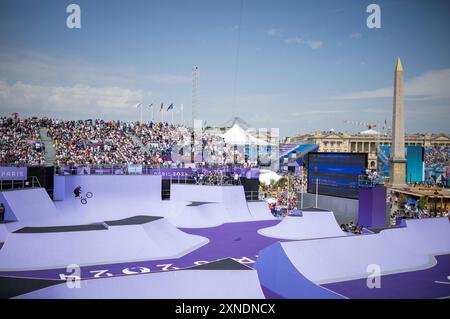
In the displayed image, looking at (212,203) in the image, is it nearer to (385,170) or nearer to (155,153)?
(155,153)

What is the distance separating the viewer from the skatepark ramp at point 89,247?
1476 centimetres

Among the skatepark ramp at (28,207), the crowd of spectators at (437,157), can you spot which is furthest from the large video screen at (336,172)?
the crowd of spectators at (437,157)

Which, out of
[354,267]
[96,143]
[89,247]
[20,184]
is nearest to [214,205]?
[20,184]

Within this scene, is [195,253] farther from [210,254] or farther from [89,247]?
[89,247]

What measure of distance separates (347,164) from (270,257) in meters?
16.3

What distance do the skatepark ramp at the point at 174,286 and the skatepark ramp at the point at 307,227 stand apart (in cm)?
1275

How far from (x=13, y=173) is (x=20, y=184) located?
82 cm

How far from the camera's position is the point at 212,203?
27.8m

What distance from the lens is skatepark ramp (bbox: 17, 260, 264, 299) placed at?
8984 mm

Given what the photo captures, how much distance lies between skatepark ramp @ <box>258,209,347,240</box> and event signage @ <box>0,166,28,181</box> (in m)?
14.7

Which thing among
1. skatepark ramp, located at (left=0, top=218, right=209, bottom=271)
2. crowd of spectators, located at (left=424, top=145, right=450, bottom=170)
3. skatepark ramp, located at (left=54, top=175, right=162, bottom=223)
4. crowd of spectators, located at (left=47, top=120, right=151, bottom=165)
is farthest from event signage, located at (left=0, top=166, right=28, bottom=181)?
crowd of spectators, located at (left=424, top=145, right=450, bottom=170)
